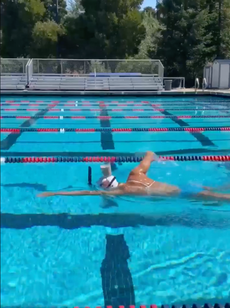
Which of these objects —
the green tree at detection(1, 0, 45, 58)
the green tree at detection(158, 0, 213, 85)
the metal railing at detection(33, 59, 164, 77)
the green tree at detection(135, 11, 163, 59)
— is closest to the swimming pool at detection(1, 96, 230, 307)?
the metal railing at detection(33, 59, 164, 77)

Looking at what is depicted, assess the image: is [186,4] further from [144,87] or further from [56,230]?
[56,230]

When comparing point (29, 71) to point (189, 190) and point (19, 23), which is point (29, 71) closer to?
point (19, 23)

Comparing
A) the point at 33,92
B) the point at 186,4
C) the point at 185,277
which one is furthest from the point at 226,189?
the point at 186,4

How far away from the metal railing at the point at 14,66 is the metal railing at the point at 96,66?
61 centimetres

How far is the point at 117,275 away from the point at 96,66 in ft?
55.8

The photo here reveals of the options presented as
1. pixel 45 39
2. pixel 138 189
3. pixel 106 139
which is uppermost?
pixel 45 39

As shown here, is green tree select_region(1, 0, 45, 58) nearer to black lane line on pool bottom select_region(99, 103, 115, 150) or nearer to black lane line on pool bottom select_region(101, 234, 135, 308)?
black lane line on pool bottom select_region(99, 103, 115, 150)

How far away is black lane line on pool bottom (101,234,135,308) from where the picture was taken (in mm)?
2719

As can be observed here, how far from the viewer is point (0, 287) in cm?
288

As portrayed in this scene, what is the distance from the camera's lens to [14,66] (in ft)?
60.3

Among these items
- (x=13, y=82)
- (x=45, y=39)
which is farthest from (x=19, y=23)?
(x=13, y=82)

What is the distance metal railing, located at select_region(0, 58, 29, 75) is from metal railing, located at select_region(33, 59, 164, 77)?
0.61 meters

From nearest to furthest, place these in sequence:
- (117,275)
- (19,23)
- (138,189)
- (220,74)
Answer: (117,275) < (138,189) < (220,74) < (19,23)

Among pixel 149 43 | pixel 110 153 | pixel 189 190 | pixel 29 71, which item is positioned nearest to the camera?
pixel 189 190
